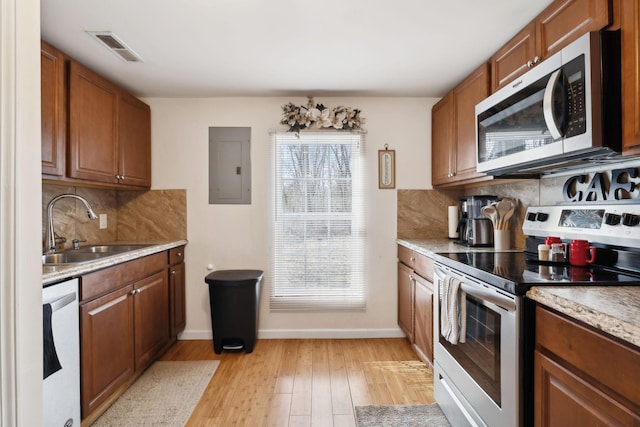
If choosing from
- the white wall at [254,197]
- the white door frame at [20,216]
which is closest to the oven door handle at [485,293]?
the white door frame at [20,216]

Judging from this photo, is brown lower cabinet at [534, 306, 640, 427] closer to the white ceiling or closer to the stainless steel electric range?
the stainless steel electric range

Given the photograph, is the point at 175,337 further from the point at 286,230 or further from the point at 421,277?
the point at 421,277

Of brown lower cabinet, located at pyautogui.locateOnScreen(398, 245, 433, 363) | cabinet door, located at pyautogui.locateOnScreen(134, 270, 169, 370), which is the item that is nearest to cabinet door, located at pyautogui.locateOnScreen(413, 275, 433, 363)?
brown lower cabinet, located at pyautogui.locateOnScreen(398, 245, 433, 363)

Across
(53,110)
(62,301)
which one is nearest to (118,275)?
(62,301)

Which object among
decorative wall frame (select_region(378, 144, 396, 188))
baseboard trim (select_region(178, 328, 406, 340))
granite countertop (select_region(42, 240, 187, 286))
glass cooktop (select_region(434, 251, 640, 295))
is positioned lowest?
baseboard trim (select_region(178, 328, 406, 340))

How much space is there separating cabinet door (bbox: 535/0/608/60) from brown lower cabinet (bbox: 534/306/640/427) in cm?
116

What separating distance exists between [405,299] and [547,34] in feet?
Result: 6.93

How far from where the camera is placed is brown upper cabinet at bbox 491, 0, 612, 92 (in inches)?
56.4

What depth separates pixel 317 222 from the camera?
3301 millimetres

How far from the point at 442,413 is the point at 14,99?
233 centimetres

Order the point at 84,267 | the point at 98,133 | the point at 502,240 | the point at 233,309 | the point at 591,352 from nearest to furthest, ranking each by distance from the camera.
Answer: the point at 591,352
the point at 84,267
the point at 502,240
the point at 98,133
the point at 233,309

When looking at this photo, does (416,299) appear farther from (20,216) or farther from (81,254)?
(20,216)

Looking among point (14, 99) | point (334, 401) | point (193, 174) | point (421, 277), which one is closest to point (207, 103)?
point (193, 174)

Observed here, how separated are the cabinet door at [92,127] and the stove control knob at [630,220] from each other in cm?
297
